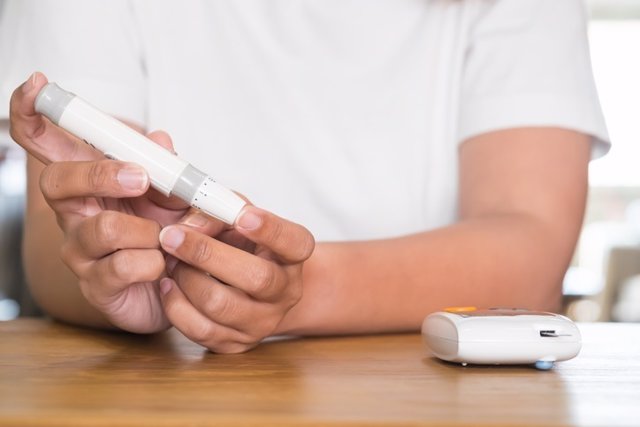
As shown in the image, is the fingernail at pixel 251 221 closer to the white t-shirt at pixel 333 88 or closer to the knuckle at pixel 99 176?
the knuckle at pixel 99 176

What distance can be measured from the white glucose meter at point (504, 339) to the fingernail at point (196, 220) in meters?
0.18

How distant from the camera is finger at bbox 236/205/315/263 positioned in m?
0.54

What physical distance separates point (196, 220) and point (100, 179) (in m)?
0.08

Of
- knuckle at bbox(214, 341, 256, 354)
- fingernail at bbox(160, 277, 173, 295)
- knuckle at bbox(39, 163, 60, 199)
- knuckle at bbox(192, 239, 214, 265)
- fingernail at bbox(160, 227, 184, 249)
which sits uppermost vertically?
knuckle at bbox(39, 163, 60, 199)

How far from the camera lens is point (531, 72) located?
0.89m

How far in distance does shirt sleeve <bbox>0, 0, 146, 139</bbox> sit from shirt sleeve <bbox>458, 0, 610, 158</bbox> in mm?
377

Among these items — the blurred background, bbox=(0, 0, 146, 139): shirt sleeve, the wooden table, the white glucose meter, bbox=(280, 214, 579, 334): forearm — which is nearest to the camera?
the wooden table

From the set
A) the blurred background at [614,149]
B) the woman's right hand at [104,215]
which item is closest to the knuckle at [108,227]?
the woman's right hand at [104,215]

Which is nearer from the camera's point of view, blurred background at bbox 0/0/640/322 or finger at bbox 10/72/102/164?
finger at bbox 10/72/102/164

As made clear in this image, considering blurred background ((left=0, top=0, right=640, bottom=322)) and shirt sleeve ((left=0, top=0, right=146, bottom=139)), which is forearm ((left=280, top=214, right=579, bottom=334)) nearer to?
shirt sleeve ((left=0, top=0, right=146, bottom=139))

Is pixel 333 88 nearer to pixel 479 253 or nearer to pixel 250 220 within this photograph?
pixel 479 253

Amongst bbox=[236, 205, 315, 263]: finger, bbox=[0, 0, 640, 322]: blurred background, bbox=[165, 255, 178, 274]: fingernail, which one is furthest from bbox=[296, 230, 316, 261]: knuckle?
bbox=[0, 0, 640, 322]: blurred background

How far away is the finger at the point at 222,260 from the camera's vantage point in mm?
540

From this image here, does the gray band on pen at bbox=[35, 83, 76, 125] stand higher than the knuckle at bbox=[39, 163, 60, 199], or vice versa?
the gray band on pen at bbox=[35, 83, 76, 125]
